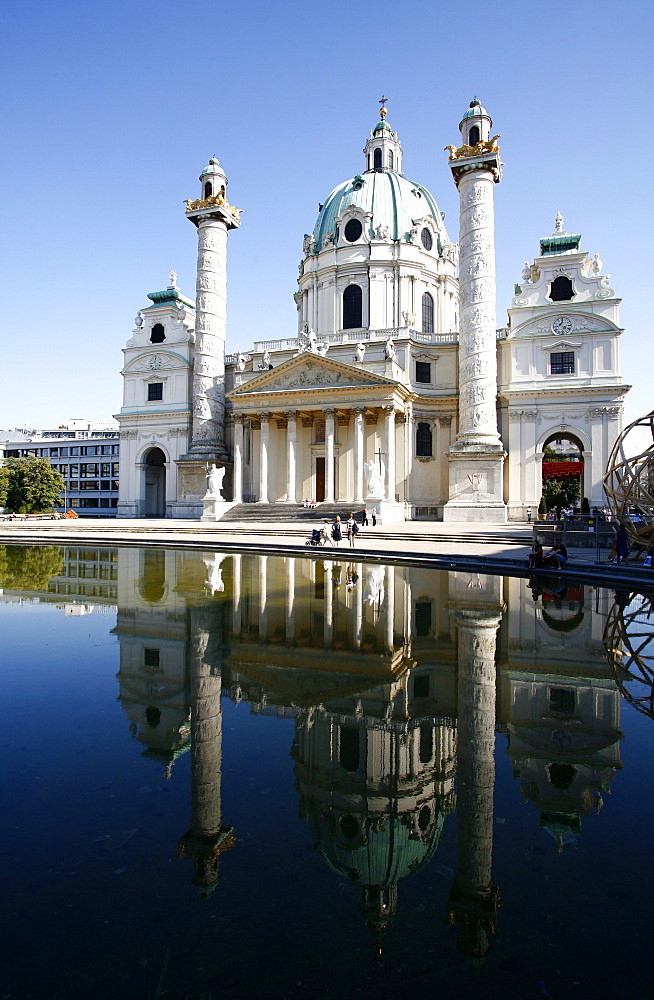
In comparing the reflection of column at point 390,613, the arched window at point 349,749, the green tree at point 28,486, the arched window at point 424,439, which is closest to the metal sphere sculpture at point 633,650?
the reflection of column at point 390,613

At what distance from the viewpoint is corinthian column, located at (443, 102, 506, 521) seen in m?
35.1

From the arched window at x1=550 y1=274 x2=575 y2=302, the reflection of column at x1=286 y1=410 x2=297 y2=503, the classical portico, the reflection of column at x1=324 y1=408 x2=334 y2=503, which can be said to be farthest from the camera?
the reflection of column at x1=286 y1=410 x2=297 y2=503

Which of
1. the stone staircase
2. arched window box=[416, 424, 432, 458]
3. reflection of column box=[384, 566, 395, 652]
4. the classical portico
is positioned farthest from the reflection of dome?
arched window box=[416, 424, 432, 458]

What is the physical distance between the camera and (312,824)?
12.0 ft

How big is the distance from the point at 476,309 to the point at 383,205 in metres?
18.3

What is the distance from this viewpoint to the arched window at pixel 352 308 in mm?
47125

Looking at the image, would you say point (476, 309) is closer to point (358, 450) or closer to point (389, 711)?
point (358, 450)

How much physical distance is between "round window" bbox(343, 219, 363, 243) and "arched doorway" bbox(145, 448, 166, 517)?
2354 cm

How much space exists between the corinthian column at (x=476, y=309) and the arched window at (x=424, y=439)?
21.6 feet

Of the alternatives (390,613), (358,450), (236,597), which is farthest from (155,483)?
(390,613)

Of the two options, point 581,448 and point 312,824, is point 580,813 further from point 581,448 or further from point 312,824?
point 581,448

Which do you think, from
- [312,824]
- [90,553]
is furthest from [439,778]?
[90,553]

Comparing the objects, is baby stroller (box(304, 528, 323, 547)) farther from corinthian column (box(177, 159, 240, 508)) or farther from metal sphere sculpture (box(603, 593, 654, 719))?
corinthian column (box(177, 159, 240, 508))

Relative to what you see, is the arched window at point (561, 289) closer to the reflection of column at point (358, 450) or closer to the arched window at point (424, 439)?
the arched window at point (424, 439)
